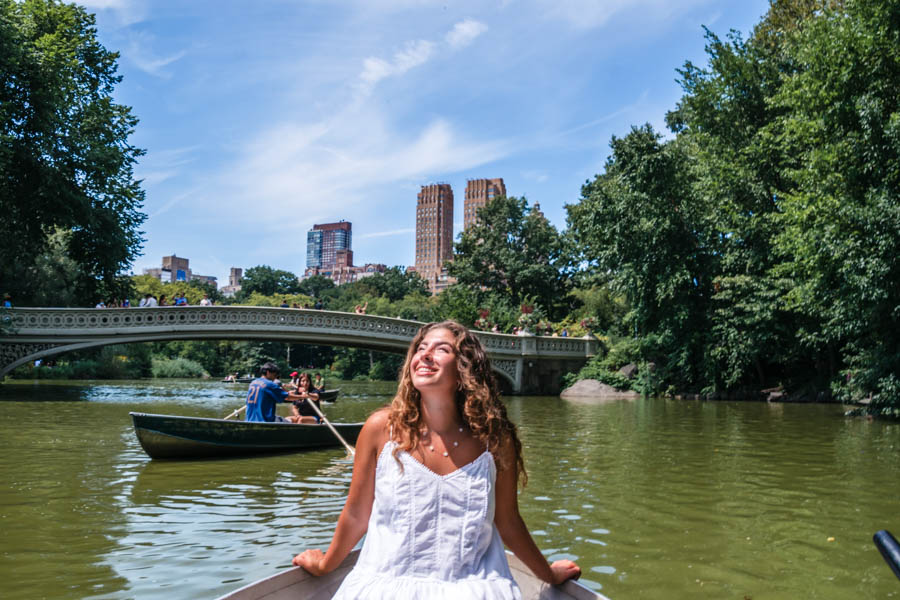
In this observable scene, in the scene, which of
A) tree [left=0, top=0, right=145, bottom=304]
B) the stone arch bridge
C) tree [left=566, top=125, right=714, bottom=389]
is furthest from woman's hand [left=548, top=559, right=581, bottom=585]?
tree [left=566, top=125, right=714, bottom=389]

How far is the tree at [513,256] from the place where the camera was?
39.1 meters

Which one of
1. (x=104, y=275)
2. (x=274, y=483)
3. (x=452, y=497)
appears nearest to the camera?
(x=452, y=497)

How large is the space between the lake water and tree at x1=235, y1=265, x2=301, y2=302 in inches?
2688

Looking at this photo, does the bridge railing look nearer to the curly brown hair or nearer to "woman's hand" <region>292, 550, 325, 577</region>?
"woman's hand" <region>292, 550, 325, 577</region>

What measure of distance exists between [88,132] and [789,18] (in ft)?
71.7

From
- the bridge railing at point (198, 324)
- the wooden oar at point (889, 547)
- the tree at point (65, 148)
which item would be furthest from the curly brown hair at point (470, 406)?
the bridge railing at point (198, 324)

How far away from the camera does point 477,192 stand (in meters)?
125

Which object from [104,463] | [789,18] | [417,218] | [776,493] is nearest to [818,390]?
[789,18]

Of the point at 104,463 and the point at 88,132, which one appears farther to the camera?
the point at 88,132

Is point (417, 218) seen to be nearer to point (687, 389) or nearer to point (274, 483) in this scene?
point (687, 389)

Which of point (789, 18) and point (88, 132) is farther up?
point (789, 18)

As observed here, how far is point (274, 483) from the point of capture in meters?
7.19

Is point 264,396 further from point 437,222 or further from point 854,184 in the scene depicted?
point 437,222

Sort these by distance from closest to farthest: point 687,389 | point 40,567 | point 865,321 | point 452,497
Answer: point 452,497
point 40,567
point 865,321
point 687,389
